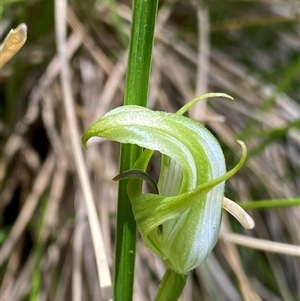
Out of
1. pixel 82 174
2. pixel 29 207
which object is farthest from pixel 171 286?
pixel 29 207

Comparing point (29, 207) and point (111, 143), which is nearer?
point (29, 207)

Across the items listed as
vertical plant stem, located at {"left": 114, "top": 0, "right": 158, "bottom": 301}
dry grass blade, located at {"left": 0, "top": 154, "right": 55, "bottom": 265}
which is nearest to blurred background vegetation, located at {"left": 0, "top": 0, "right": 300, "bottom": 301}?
dry grass blade, located at {"left": 0, "top": 154, "right": 55, "bottom": 265}

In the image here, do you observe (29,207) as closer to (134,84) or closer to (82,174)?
(82,174)

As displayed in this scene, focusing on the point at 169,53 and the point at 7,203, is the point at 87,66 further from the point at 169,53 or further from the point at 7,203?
the point at 7,203

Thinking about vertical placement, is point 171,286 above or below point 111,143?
below

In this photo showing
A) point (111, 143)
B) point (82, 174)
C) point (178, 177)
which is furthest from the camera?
point (111, 143)

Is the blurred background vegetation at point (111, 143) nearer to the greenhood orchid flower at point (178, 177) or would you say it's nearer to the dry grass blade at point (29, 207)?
the dry grass blade at point (29, 207)

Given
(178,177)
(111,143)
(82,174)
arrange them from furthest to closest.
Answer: (111,143) → (82,174) → (178,177)
